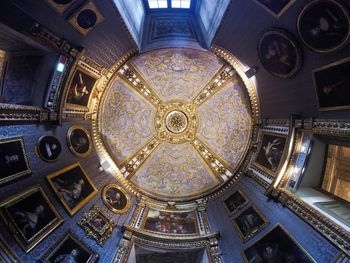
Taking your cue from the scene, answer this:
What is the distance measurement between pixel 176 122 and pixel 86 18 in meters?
6.92

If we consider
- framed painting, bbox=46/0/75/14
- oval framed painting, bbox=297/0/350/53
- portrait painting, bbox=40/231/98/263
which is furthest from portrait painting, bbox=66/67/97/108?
oval framed painting, bbox=297/0/350/53

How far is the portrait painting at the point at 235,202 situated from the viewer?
9.65m

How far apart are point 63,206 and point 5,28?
542 cm

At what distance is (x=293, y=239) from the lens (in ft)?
22.1

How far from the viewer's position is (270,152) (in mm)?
9070

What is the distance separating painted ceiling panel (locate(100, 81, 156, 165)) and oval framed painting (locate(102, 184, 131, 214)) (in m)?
1.47

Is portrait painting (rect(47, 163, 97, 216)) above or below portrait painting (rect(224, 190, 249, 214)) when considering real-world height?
above

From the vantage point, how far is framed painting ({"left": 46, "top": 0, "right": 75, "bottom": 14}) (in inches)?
250

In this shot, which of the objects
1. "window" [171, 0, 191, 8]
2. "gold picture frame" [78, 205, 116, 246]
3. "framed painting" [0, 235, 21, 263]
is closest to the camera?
"framed painting" [0, 235, 21, 263]

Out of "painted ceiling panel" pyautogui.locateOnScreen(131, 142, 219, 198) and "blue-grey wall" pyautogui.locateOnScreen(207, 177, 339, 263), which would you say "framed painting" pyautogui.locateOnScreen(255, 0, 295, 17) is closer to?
"blue-grey wall" pyautogui.locateOnScreen(207, 177, 339, 263)

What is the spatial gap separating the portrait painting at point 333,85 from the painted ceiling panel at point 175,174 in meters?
6.86

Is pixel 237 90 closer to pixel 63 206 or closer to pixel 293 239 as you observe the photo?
pixel 293 239

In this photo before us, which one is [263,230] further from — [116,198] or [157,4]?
[157,4]

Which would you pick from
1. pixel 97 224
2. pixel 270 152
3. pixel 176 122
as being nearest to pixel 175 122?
pixel 176 122
